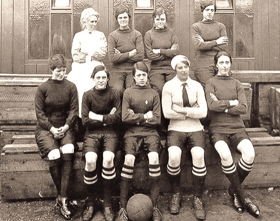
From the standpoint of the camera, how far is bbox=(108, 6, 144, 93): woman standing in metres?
4.32

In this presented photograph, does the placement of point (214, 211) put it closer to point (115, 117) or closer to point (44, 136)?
point (115, 117)

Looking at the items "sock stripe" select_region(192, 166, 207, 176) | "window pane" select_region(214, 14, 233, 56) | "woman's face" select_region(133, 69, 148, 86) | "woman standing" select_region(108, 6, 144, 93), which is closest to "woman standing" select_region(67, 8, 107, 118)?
"woman standing" select_region(108, 6, 144, 93)

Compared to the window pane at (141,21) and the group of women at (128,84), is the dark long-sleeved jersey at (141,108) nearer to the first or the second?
the group of women at (128,84)

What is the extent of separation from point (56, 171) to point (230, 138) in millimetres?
2101

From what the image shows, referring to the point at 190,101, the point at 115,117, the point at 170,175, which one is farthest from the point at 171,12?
the point at 170,175

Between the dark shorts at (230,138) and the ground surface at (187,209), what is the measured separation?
0.72m

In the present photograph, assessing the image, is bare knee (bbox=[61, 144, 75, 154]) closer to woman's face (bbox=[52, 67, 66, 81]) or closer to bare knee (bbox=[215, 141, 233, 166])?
woman's face (bbox=[52, 67, 66, 81])

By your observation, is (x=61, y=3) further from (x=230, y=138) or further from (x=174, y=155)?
(x=230, y=138)

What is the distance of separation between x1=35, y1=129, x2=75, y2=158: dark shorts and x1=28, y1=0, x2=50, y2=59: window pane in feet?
9.01

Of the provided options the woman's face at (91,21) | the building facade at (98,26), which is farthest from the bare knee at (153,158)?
the building facade at (98,26)

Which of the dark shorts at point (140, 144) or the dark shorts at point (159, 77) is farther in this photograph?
the dark shorts at point (159, 77)

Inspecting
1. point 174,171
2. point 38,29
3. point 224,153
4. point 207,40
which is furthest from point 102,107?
point 38,29

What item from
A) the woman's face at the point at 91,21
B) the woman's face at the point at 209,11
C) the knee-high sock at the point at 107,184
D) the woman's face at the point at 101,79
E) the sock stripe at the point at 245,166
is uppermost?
the woman's face at the point at 209,11

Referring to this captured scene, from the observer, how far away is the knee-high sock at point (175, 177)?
3.44 metres
